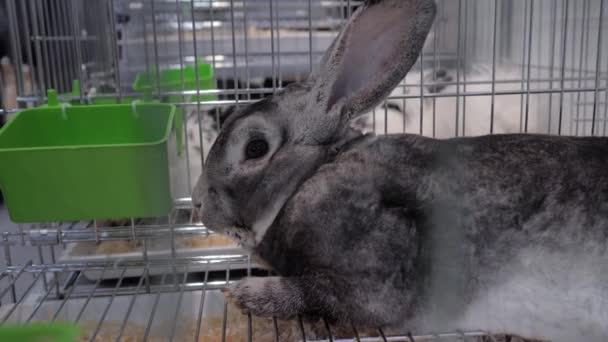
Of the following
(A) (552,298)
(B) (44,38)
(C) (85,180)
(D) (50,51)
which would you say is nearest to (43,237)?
(C) (85,180)

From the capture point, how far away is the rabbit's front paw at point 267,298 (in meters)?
0.86

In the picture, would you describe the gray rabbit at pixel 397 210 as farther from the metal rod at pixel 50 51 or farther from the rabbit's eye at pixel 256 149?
the metal rod at pixel 50 51

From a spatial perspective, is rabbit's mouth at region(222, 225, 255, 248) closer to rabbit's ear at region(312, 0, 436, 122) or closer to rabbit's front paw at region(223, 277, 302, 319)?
rabbit's front paw at region(223, 277, 302, 319)

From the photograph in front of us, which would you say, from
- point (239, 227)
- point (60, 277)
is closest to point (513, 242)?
point (239, 227)

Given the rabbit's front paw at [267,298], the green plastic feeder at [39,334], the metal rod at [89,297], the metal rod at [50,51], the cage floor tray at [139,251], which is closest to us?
the green plastic feeder at [39,334]

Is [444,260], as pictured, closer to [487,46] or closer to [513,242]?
[513,242]

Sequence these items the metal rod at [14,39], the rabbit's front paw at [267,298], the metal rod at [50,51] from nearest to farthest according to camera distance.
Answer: the rabbit's front paw at [267,298] < the metal rod at [14,39] < the metal rod at [50,51]

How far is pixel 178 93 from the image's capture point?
1.36 m

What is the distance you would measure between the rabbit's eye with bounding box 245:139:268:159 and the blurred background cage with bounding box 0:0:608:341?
153mm

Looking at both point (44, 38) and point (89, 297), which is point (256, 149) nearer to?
point (89, 297)

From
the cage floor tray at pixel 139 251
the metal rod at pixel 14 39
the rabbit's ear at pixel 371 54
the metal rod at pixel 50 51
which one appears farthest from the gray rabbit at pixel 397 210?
the metal rod at pixel 50 51

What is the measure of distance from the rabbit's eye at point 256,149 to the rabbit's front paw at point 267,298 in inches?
7.3

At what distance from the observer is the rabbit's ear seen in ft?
2.99

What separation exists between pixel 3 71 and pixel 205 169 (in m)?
0.63
